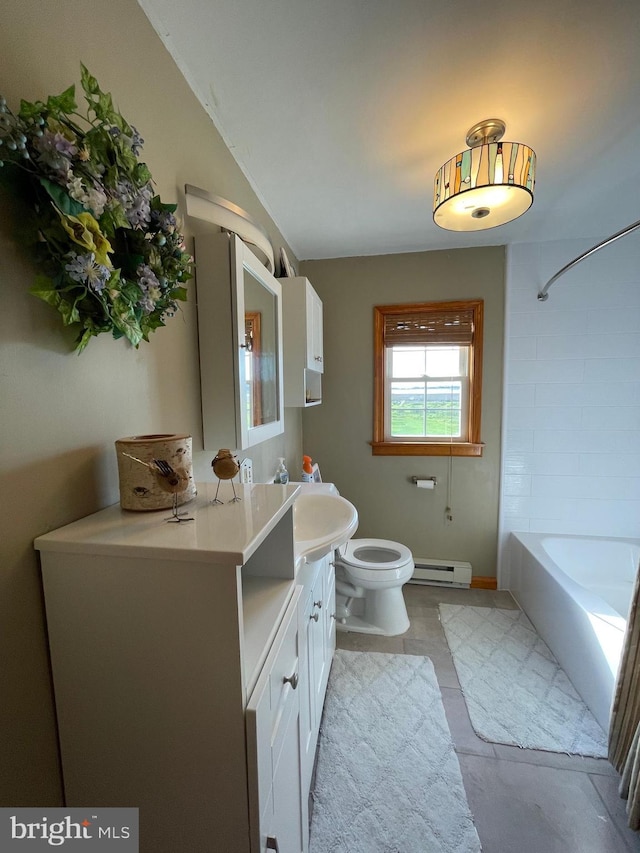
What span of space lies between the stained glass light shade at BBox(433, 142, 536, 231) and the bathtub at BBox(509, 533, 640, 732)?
1.75 metres

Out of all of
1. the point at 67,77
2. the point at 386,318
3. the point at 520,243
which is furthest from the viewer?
the point at 386,318

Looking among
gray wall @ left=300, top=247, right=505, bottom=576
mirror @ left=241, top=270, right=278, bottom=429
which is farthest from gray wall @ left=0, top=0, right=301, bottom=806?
gray wall @ left=300, top=247, right=505, bottom=576

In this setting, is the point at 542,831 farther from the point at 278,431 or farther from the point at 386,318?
the point at 386,318

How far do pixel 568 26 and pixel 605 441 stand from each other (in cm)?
215

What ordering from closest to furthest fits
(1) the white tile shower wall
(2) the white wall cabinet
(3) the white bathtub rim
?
1. (3) the white bathtub rim
2. (2) the white wall cabinet
3. (1) the white tile shower wall

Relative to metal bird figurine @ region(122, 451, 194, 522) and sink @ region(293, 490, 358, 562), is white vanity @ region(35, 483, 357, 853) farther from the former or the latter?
sink @ region(293, 490, 358, 562)

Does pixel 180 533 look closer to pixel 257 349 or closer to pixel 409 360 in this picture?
pixel 257 349

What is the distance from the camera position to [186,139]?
1.02m

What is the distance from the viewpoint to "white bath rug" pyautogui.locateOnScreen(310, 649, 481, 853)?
1042mm

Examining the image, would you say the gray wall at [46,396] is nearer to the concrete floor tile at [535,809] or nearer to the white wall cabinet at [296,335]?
the white wall cabinet at [296,335]

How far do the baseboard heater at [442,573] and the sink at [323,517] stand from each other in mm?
1371

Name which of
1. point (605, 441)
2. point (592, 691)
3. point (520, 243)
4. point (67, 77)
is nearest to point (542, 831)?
point (592, 691)

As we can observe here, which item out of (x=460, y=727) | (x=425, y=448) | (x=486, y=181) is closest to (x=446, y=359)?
(x=425, y=448)

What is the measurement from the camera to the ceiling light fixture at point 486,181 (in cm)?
115
